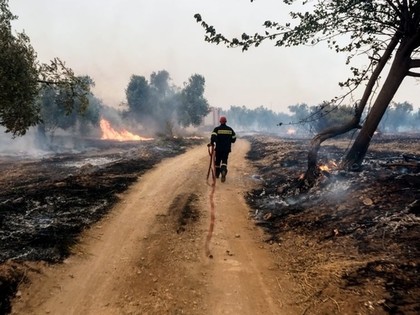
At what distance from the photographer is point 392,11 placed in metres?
10.8

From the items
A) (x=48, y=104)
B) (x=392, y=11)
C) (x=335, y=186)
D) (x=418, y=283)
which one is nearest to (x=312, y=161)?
(x=335, y=186)

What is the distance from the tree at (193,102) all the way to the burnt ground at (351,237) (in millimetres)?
54368

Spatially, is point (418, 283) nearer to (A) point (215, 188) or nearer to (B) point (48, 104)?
(A) point (215, 188)

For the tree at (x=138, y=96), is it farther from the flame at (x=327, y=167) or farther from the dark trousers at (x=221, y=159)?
the flame at (x=327, y=167)

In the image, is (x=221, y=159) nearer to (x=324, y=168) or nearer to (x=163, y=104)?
(x=324, y=168)

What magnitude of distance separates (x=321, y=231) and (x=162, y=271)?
4.19m

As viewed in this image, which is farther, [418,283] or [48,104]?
[48,104]

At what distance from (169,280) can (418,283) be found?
169 inches

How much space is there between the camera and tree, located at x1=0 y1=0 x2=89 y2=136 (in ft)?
33.4

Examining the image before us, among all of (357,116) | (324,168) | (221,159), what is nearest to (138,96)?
(221,159)

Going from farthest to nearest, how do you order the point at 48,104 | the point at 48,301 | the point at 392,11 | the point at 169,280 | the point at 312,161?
1. the point at 48,104
2. the point at 312,161
3. the point at 392,11
4. the point at 169,280
5. the point at 48,301

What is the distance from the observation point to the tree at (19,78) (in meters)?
10.2

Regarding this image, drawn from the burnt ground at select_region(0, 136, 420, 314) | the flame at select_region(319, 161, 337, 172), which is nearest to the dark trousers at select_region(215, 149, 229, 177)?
the burnt ground at select_region(0, 136, 420, 314)

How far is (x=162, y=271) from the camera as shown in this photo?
21.3 ft
